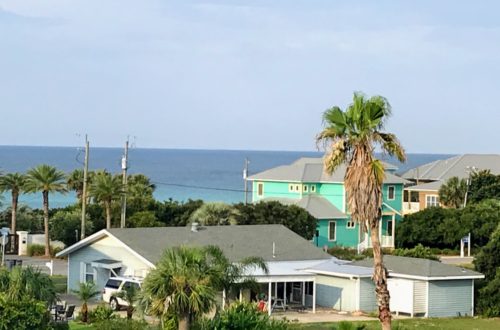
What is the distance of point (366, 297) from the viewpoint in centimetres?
4369

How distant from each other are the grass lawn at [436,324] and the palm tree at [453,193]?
46.9m

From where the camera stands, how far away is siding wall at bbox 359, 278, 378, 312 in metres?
43.6

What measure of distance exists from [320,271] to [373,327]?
25.2 ft

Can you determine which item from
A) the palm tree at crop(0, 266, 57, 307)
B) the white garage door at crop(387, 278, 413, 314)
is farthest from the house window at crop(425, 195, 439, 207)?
the palm tree at crop(0, 266, 57, 307)

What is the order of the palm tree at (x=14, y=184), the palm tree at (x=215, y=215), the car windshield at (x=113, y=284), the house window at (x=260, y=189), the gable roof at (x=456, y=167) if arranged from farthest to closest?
the gable roof at (x=456, y=167), the house window at (x=260, y=189), the palm tree at (x=14, y=184), the palm tree at (x=215, y=215), the car windshield at (x=113, y=284)

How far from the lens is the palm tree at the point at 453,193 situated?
3492 inches

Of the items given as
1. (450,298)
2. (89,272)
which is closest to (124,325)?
(89,272)

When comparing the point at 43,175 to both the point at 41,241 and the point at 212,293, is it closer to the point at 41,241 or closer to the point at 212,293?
the point at 41,241

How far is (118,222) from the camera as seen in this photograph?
68938 millimetres

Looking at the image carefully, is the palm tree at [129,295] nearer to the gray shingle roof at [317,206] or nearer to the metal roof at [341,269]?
the metal roof at [341,269]

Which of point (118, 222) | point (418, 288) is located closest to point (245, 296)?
point (418, 288)

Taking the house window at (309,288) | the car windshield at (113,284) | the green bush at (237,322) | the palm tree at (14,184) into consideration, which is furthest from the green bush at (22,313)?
the palm tree at (14,184)

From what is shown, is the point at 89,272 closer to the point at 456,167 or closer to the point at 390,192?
the point at 390,192

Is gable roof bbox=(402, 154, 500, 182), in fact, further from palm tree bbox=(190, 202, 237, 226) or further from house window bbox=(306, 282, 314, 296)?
house window bbox=(306, 282, 314, 296)
